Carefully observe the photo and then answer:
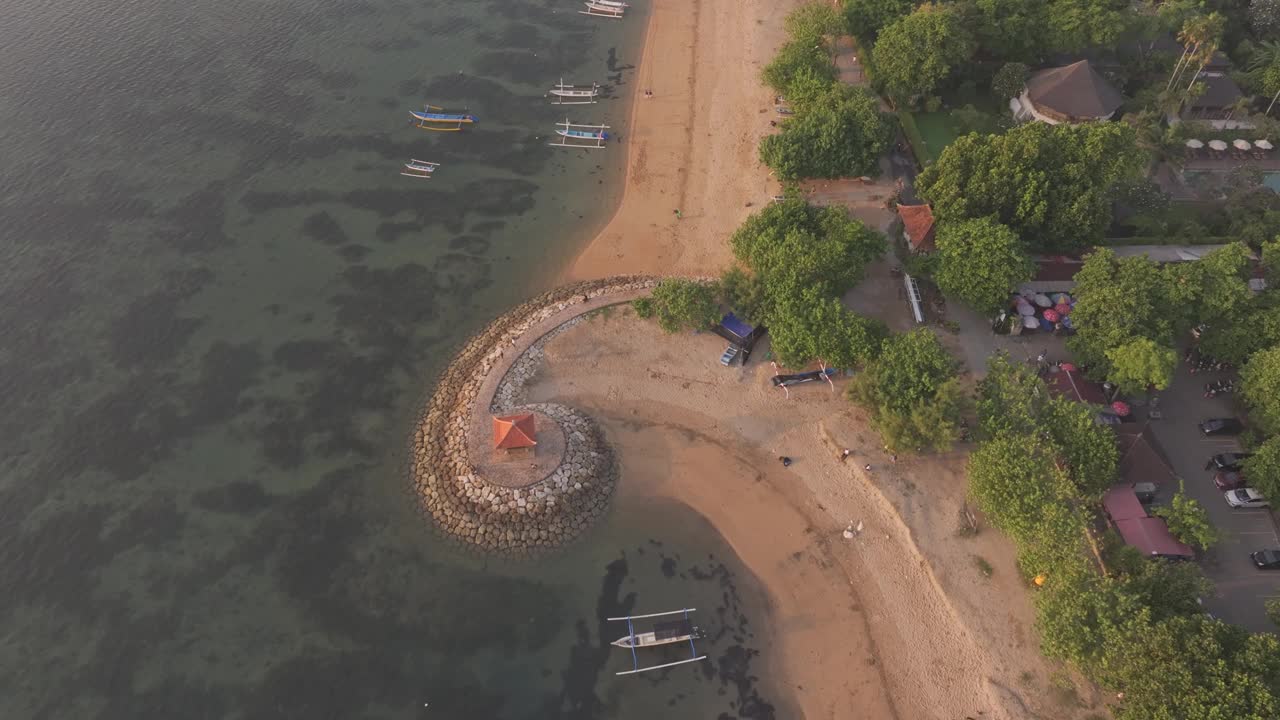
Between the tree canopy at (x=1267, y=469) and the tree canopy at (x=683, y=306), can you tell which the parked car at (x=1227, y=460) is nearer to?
the tree canopy at (x=1267, y=469)

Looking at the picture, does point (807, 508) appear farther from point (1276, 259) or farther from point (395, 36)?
point (395, 36)

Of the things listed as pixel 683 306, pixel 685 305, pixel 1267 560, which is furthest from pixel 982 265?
pixel 1267 560

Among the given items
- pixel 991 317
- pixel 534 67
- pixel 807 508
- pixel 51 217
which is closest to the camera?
pixel 807 508

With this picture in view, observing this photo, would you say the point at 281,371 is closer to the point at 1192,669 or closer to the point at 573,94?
the point at 573,94

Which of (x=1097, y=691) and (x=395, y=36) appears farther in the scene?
(x=395, y=36)

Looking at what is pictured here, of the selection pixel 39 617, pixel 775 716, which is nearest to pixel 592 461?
pixel 775 716

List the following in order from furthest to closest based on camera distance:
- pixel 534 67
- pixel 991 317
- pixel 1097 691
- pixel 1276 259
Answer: pixel 534 67 < pixel 991 317 < pixel 1276 259 < pixel 1097 691
